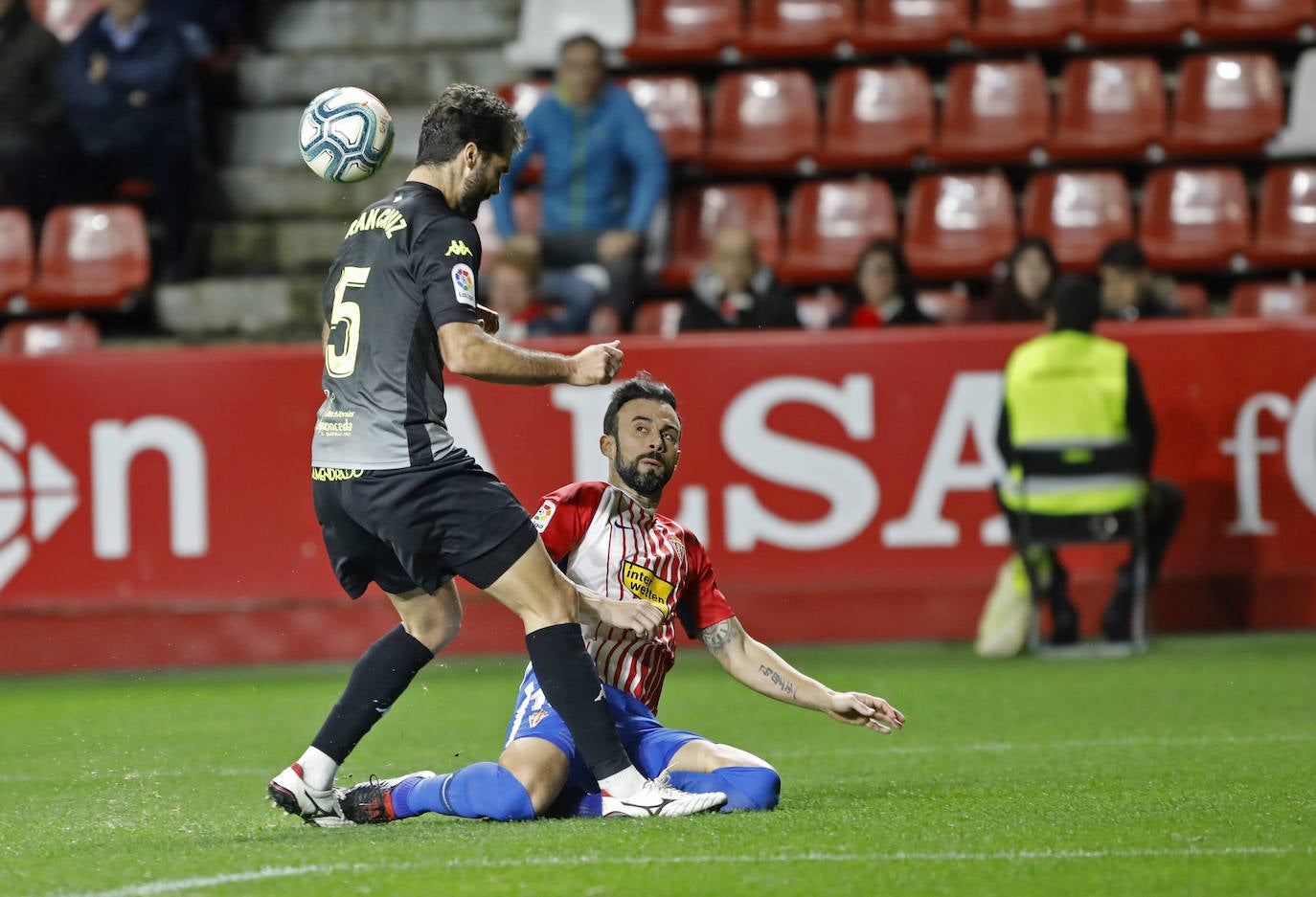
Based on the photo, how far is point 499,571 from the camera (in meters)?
4.70

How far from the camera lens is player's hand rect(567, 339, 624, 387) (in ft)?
14.9

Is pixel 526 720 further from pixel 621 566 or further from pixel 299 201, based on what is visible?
pixel 299 201

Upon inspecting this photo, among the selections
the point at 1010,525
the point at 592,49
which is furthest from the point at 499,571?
the point at 592,49

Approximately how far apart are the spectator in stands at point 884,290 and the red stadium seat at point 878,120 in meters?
1.77

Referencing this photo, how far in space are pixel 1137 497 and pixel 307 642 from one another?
4.00 metres

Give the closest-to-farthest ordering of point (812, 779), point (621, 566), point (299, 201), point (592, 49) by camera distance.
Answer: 1. point (621, 566)
2. point (812, 779)
3. point (592, 49)
4. point (299, 201)

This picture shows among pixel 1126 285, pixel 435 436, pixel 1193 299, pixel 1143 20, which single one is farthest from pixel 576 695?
pixel 1143 20

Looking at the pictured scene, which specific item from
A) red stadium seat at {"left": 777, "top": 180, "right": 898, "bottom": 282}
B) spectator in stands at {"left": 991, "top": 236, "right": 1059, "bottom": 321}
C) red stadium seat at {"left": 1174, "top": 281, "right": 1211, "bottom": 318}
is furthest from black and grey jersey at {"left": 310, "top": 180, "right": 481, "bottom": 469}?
red stadium seat at {"left": 1174, "top": 281, "right": 1211, "bottom": 318}

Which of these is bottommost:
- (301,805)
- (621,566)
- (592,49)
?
(301,805)

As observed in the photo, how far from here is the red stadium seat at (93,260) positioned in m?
11.5

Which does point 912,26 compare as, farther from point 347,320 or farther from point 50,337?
point 347,320

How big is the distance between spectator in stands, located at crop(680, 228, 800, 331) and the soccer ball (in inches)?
188

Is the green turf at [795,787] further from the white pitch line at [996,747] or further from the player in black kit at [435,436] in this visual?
the player in black kit at [435,436]

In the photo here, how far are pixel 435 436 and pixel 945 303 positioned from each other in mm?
6664
